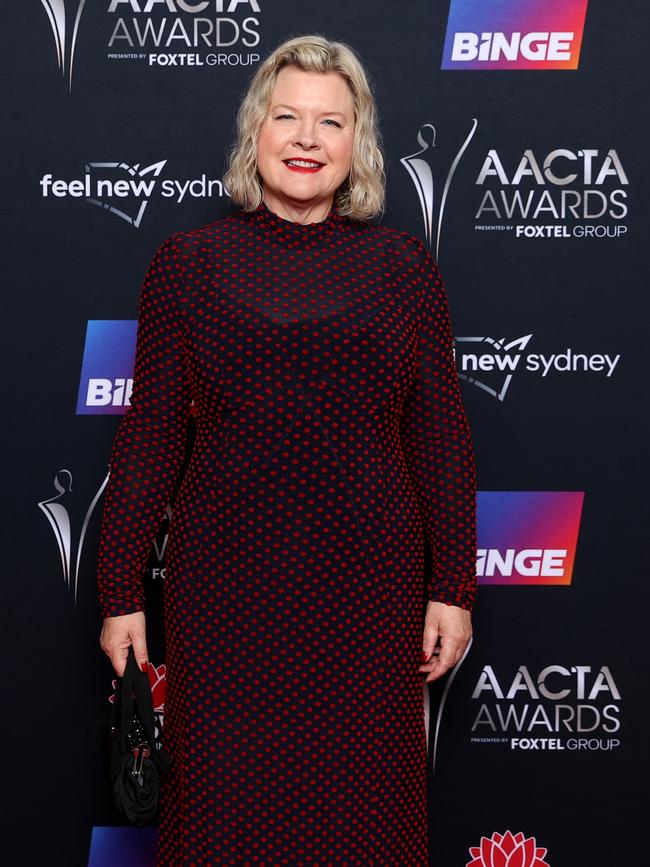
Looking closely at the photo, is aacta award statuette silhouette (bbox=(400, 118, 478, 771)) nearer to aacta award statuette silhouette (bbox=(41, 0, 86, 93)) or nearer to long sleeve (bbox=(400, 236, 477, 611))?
long sleeve (bbox=(400, 236, 477, 611))

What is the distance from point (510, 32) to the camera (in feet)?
7.63

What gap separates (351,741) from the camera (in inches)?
72.5

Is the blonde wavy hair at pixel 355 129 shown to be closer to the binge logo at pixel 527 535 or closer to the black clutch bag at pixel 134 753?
the binge logo at pixel 527 535

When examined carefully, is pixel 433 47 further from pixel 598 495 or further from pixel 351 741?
pixel 351 741

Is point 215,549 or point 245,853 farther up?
point 215,549

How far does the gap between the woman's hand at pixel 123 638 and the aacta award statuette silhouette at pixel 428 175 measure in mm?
1078

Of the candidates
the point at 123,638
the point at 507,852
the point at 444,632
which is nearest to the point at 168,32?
the point at 123,638

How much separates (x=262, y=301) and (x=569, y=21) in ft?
3.51

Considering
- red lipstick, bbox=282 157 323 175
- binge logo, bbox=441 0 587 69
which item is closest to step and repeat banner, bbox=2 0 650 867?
binge logo, bbox=441 0 587 69

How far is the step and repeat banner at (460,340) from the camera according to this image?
2.33m

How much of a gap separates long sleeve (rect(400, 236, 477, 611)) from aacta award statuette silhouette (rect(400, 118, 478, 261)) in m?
0.46

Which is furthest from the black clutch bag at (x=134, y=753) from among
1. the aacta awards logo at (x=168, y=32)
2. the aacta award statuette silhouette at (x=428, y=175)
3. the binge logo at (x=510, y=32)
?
the binge logo at (x=510, y=32)

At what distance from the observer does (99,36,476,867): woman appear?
71.0 inches

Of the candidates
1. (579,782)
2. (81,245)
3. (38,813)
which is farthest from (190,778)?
(81,245)
